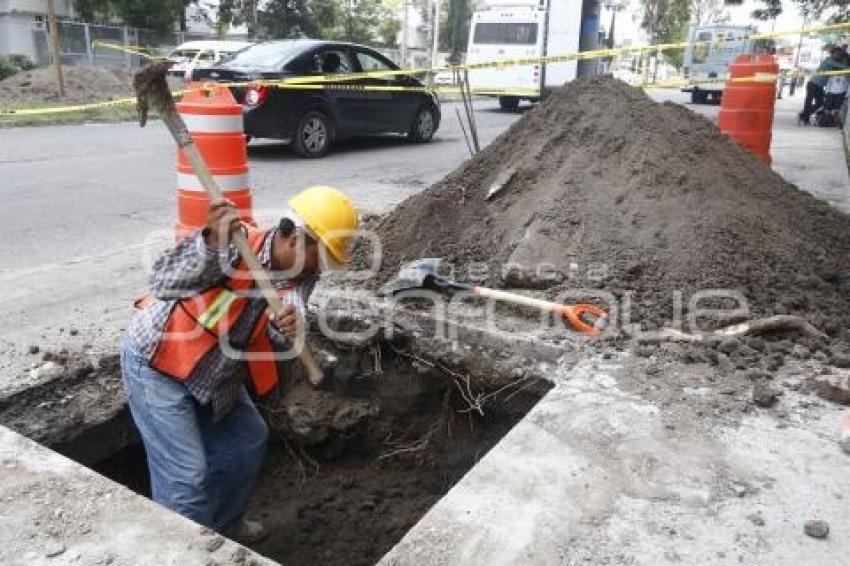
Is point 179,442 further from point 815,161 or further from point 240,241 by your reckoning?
point 815,161

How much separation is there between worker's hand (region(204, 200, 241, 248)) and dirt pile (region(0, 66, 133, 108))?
18.1m

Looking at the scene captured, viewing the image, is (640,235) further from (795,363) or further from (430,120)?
(430,120)

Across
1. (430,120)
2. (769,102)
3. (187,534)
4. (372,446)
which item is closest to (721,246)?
(372,446)

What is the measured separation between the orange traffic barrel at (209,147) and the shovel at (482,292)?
1092 mm

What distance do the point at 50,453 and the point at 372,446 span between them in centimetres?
198

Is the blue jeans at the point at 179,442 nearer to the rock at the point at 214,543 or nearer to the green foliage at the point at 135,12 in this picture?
the rock at the point at 214,543

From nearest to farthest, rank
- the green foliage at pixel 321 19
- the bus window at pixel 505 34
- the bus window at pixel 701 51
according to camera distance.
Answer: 1. the bus window at pixel 505 34
2. the bus window at pixel 701 51
3. the green foliage at pixel 321 19

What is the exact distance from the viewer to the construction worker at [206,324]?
8.46ft

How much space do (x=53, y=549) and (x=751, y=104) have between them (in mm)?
8504

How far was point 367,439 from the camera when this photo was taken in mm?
4250

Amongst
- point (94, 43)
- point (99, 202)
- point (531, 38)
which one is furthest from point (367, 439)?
point (94, 43)

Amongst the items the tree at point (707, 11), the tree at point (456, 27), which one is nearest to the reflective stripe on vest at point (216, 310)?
the tree at point (456, 27)

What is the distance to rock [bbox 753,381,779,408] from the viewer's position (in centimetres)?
300

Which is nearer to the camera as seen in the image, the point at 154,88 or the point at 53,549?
the point at 53,549
